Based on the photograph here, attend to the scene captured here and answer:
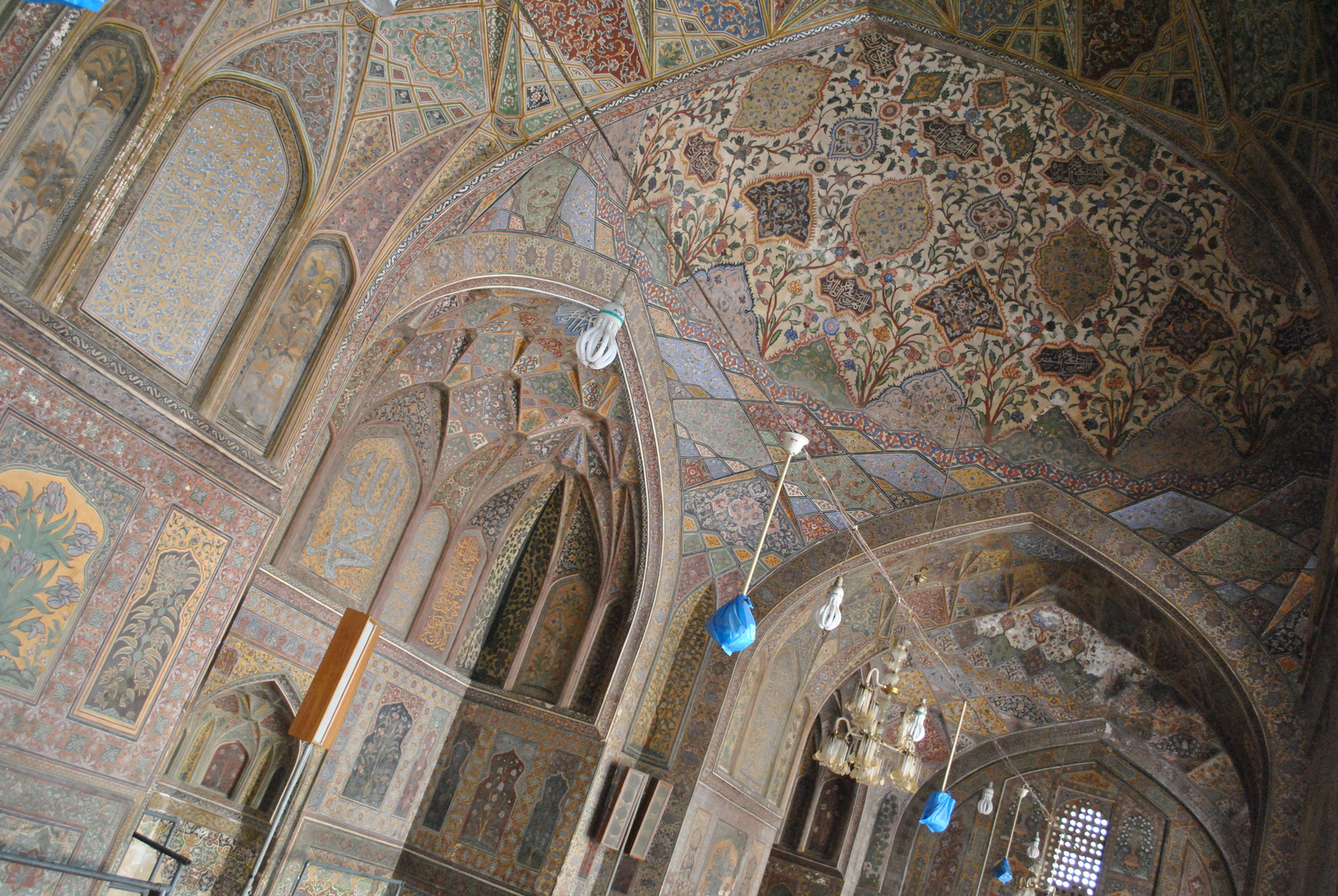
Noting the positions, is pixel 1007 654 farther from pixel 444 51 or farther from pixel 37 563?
pixel 37 563

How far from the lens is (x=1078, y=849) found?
13.6 m

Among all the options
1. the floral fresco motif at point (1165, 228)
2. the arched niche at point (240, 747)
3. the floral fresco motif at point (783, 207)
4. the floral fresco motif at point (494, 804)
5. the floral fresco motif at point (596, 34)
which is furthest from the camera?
the floral fresco motif at point (494, 804)

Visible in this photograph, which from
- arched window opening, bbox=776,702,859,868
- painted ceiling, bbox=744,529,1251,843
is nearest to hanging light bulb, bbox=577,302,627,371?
painted ceiling, bbox=744,529,1251,843

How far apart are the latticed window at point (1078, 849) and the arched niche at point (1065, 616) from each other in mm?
2611

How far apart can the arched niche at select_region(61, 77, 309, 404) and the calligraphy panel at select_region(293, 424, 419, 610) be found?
3.14m

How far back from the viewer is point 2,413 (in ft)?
15.1

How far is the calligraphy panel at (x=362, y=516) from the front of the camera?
28.5 feet

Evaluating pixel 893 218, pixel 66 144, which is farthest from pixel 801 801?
pixel 66 144

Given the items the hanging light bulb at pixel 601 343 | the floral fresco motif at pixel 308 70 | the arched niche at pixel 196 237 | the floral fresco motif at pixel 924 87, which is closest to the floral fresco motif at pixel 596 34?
the floral fresco motif at pixel 308 70

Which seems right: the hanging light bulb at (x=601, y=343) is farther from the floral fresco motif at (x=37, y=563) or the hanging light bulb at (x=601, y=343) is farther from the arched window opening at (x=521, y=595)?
the arched window opening at (x=521, y=595)

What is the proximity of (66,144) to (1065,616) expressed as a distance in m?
11.0

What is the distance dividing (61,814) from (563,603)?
6.09 metres

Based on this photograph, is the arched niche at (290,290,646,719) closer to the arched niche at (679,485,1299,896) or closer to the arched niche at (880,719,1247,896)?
the arched niche at (679,485,1299,896)

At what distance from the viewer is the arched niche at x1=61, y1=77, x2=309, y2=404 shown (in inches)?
205
